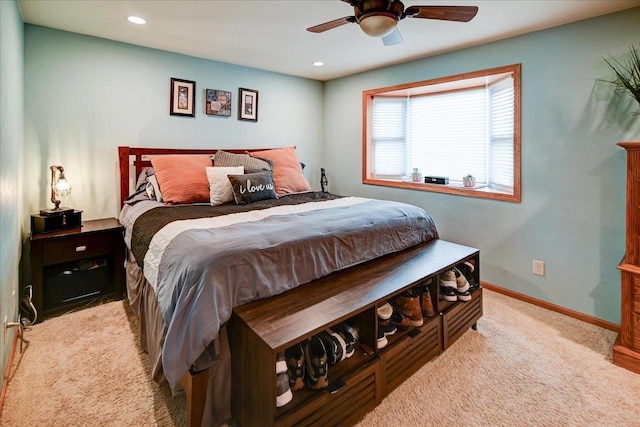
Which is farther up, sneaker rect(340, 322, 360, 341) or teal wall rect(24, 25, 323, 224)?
teal wall rect(24, 25, 323, 224)

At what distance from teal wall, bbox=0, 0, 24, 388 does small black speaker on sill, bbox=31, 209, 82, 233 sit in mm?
448

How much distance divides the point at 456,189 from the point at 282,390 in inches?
108

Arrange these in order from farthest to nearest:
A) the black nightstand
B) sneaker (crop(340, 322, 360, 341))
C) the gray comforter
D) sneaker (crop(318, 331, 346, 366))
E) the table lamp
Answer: the table lamp
the black nightstand
sneaker (crop(340, 322, 360, 341))
sneaker (crop(318, 331, 346, 366))
the gray comforter

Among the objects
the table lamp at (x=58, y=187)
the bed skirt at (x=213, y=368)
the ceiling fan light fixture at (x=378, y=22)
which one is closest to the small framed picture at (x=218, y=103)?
the table lamp at (x=58, y=187)

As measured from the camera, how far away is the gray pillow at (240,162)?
10.6ft

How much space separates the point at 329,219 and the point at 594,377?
1.81m

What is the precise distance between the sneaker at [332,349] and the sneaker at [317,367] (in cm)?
3

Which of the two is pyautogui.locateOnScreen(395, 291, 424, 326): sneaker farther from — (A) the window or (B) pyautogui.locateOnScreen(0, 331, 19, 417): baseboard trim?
(B) pyautogui.locateOnScreen(0, 331, 19, 417): baseboard trim

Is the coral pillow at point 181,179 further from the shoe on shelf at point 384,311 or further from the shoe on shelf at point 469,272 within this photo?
the shoe on shelf at point 469,272

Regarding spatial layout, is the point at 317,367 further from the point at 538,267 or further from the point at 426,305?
the point at 538,267

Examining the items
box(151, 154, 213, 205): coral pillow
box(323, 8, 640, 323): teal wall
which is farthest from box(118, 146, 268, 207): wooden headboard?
box(323, 8, 640, 323): teal wall

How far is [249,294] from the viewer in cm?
155

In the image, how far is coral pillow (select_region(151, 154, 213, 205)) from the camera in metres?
2.78

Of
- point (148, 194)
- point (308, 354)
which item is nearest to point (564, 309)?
point (308, 354)
